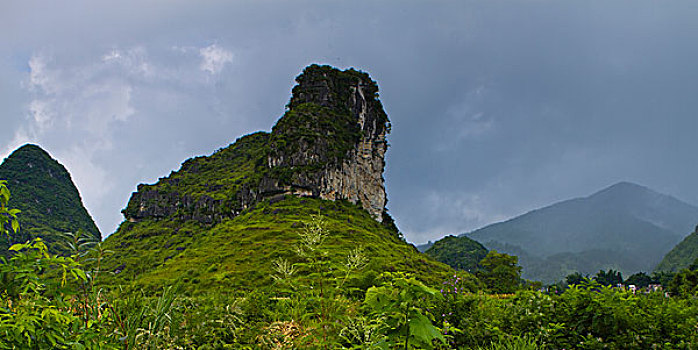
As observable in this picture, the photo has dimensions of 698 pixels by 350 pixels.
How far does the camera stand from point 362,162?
81.3 metres

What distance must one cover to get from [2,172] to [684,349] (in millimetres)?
147513

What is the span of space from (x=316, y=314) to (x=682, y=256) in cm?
10806

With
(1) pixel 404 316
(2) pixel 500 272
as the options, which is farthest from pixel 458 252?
(1) pixel 404 316

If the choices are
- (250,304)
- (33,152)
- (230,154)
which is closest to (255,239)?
(250,304)

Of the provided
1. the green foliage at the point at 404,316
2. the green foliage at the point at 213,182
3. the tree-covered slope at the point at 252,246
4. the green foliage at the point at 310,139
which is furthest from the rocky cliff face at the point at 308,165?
the green foliage at the point at 404,316

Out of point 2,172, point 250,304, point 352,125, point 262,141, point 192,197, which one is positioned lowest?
point 250,304

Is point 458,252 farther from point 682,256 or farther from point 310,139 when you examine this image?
point 310,139

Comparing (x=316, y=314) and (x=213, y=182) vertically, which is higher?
(x=213, y=182)

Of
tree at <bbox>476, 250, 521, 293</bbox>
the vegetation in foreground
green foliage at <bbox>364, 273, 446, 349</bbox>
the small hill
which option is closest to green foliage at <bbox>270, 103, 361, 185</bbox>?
tree at <bbox>476, 250, 521, 293</bbox>

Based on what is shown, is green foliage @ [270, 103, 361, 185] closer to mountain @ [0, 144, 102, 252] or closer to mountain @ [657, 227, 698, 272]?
mountain @ [0, 144, 102, 252]

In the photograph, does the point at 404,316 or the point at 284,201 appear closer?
the point at 404,316

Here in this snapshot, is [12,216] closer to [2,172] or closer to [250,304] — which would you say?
[250,304]

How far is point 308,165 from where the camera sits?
220ft

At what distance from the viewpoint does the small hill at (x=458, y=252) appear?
88000mm
